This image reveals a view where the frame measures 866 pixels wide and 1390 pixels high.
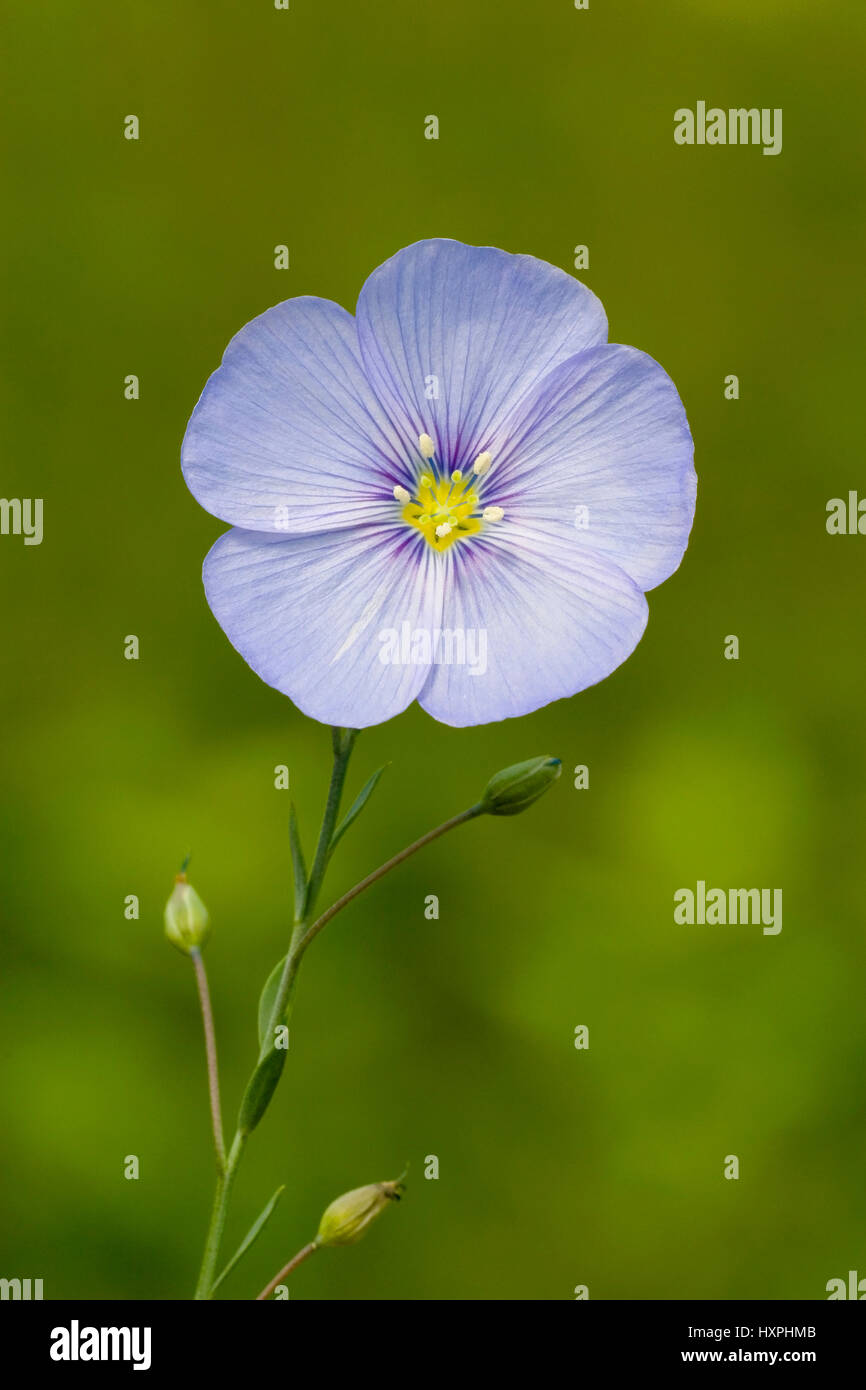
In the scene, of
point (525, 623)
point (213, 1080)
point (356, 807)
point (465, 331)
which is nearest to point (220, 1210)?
point (213, 1080)

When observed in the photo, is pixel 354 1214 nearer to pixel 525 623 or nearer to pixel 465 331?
pixel 525 623

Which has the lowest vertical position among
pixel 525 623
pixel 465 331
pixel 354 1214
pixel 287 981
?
pixel 354 1214

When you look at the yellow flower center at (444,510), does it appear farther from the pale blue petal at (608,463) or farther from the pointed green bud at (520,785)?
the pointed green bud at (520,785)

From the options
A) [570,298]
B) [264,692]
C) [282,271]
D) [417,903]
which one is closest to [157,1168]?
[417,903]

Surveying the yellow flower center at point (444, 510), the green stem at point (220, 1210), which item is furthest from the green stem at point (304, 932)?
the yellow flower center at point (444, 510)

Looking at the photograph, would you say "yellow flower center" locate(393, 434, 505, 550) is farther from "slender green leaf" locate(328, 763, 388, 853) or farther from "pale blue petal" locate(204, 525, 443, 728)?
"slender green leaf" locate(328, 763, 388, 853)

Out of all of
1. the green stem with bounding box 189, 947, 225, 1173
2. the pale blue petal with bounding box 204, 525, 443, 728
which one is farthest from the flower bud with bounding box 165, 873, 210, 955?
the pale blue petal with bounding box 204, 525, 443, 728
